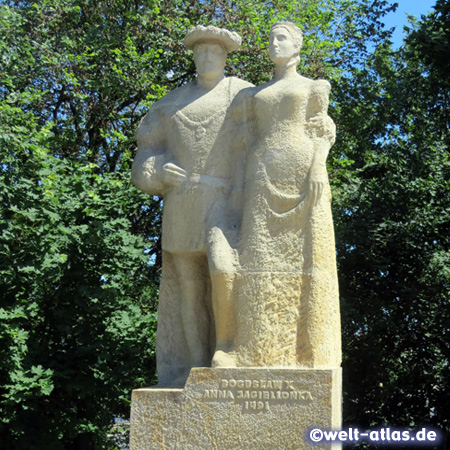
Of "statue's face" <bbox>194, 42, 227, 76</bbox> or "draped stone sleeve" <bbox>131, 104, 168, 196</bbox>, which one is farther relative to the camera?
"statue's face" <bbox>194, 42, 227, 76</bbox>

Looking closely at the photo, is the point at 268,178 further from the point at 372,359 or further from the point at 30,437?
the point at 372,359

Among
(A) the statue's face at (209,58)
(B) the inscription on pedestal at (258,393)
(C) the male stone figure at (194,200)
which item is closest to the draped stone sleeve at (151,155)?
(C) the male stone figure at (194,200)

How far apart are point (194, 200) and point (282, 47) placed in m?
1.30

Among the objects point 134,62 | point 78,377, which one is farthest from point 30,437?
point 134,62

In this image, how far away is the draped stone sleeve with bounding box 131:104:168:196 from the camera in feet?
23.2

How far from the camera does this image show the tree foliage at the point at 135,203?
11328 mm

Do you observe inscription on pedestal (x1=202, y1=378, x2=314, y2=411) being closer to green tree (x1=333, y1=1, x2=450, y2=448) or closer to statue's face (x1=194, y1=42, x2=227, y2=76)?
statue's face (x1=194, y1=42, x2=227, y2=76)

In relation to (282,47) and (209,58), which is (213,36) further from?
(282,47)

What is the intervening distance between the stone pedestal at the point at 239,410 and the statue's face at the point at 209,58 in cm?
232

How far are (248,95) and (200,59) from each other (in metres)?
0.60

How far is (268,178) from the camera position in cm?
657

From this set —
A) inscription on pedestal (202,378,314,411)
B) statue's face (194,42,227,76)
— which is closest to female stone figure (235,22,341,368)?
inscription on pedestal (202,378,314,411)

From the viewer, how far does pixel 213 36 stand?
7172 mm

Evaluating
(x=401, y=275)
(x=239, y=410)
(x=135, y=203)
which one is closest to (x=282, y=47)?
(x=239, y=410)
